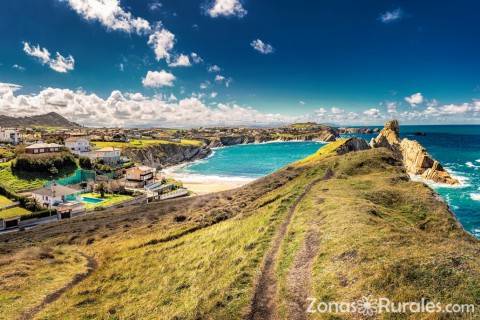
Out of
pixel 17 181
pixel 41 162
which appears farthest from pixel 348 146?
pixel 17 181

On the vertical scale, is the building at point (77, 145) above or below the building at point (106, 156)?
above

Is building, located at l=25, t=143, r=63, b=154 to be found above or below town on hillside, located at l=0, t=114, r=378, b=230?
above

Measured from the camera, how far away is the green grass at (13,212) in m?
49.5

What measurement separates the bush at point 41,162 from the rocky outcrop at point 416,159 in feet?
342

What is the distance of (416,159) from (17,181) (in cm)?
11305

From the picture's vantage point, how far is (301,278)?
15.1 meters

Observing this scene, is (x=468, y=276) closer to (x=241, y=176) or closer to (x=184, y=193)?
(x=184, y=193)

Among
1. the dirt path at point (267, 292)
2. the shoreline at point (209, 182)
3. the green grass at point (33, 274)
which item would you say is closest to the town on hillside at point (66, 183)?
the shoreline at point (209, 182)

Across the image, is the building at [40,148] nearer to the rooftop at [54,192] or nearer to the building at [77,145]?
the building at [77,145]

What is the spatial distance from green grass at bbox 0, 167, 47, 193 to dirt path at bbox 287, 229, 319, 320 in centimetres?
7399

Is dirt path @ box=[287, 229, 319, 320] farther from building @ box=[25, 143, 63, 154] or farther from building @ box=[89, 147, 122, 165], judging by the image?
building @ box=[89, 147, 122, 165]

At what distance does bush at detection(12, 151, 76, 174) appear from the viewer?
7775 cm

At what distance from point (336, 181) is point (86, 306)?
32870mm

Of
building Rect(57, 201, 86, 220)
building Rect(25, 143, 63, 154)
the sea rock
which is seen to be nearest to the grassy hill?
building Rect(57, 201, 86, 220)
